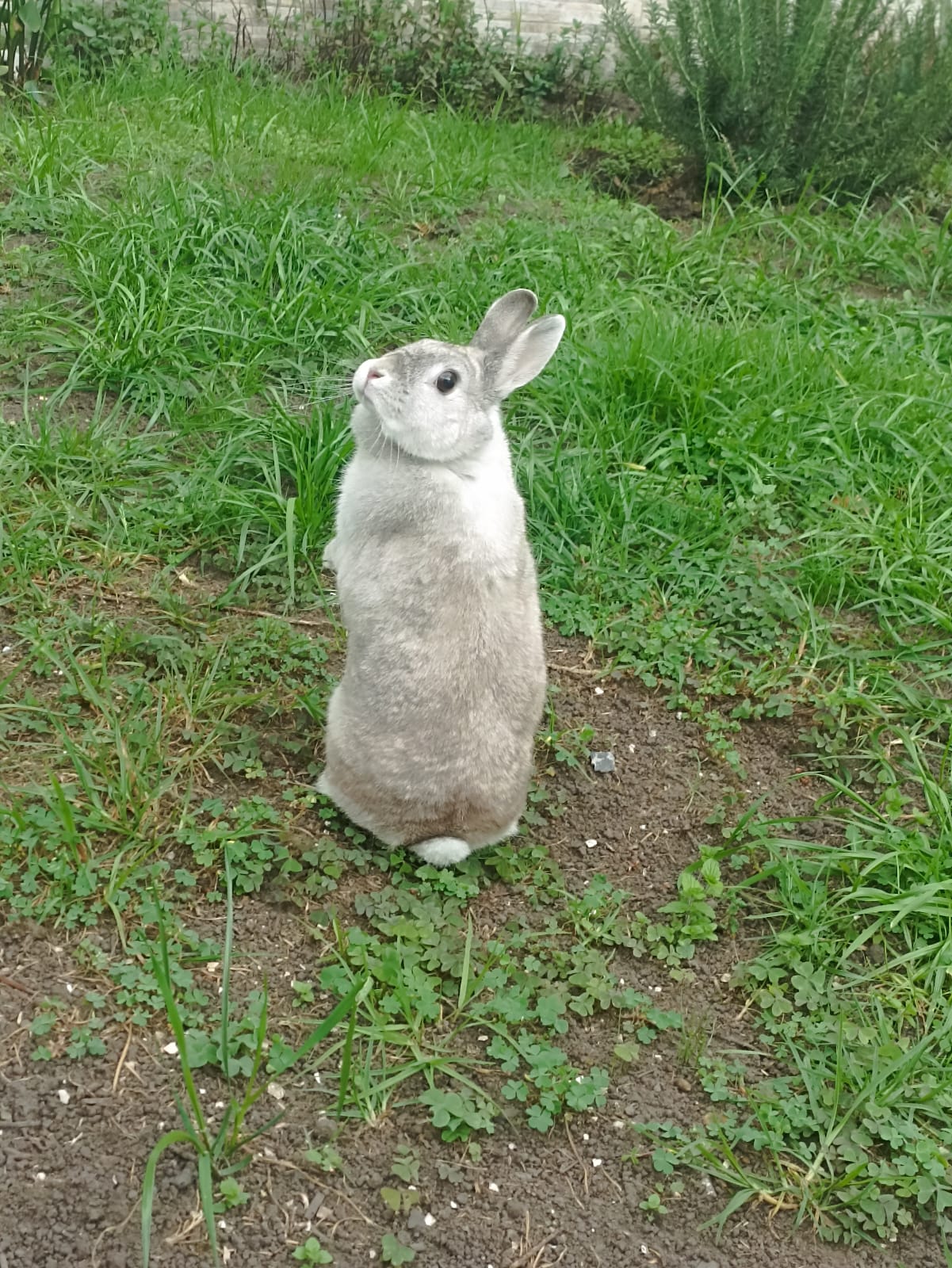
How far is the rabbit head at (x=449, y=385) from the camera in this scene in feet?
11.1

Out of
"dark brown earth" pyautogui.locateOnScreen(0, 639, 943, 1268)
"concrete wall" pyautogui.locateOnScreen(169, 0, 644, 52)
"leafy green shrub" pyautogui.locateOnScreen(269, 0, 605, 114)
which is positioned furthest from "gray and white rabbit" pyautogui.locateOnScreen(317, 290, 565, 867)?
"concrete wall" pyautogui.locateOnScreen(169, 0, 644, 52)

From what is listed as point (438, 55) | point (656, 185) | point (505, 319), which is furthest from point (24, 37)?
point (505, 319)

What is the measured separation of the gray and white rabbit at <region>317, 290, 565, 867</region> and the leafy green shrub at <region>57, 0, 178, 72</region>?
479cm

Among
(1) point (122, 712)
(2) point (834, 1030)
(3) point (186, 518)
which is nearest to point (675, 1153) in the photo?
(2) point (834, 1030)

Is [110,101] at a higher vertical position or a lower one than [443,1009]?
higher

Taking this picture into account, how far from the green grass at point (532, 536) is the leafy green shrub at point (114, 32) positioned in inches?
22.4

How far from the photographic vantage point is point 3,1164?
2605 mm

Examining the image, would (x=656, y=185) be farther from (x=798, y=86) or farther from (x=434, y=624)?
(x=434, y=624)

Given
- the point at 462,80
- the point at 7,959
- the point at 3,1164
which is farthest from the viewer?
the point at 462,80

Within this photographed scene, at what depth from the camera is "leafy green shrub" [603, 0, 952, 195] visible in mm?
6359

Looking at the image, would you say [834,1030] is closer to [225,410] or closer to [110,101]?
[225,410]

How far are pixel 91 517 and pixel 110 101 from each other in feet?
10.6

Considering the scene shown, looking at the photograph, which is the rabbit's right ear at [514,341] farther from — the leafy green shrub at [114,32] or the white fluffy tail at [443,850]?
the leafy green shrub at [114,32]

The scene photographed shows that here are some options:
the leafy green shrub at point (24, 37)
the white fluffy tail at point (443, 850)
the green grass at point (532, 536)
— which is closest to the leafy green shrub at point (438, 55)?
the green grass at point (532, 536)
